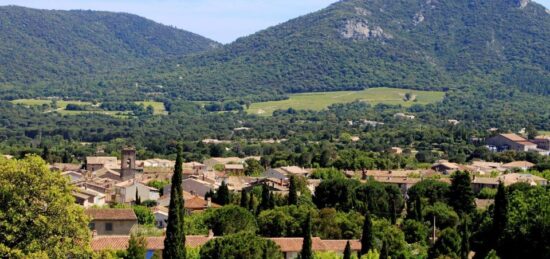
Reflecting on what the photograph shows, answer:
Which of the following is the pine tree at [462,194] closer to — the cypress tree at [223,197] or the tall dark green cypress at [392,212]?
the tall dark green cypress at [392,212]

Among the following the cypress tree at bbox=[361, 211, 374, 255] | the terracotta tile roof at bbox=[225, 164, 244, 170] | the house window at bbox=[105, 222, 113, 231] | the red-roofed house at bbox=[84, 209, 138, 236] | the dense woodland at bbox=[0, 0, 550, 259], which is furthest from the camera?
the terracotta tile roof at bbox=[225, 164, 244, 170]

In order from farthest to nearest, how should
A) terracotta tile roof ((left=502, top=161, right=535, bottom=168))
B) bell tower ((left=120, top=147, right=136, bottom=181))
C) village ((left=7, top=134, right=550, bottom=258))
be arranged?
terracotta tile roof ((left=502, top=161, right=535, bottom=168)), bell tower ((left=120, top=147, right=136, bottom=181)), village ((left=7, top=134, right=550, bottom=258))

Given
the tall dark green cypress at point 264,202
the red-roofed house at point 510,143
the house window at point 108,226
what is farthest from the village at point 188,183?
the red-roofed house at point 510,143

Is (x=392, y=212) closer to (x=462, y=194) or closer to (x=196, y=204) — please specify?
(x=462, y=194)

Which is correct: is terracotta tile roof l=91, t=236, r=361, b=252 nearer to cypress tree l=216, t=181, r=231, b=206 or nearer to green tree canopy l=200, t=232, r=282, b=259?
green tree canopy l=200, t=232, r=282, b=259

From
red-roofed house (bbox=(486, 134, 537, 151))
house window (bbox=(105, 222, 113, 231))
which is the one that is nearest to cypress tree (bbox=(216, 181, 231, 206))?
house window (bbox=(105, 222, 113, 231))

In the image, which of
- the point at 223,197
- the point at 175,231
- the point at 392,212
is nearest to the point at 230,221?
the point at 223,197

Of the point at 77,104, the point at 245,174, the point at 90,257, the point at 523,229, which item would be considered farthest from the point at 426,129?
the point at 90,257
